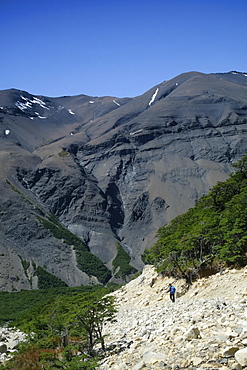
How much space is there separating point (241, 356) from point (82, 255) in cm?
16490

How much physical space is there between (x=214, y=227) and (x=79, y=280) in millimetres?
132385

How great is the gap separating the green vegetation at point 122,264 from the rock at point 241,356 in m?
149

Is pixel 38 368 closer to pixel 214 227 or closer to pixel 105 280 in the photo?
pixel 214 227

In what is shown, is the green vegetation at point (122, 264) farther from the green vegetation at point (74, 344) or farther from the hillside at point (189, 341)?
the hillside at point (189, 341)

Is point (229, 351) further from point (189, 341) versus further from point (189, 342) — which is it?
point (189, 341)

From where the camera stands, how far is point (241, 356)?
408 inches

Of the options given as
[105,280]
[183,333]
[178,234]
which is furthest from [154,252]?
[105,280]

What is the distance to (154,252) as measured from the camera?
43.0m

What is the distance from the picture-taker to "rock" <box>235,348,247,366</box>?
10.3 m

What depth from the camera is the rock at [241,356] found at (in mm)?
10266

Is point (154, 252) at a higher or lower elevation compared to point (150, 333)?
lower

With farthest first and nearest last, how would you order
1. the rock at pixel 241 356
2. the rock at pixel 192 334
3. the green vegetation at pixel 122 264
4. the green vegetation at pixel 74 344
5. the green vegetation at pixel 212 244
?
the green vegetation at pixel 122 264 < the green vegetation at pixel 212 244 < the green vegetation at pixel 74 344 < the rock at pixel 192 334 < the rock at pixel 241 356

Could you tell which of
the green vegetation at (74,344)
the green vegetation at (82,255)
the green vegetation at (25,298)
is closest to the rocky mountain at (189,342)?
the green vegetation at (74,344)

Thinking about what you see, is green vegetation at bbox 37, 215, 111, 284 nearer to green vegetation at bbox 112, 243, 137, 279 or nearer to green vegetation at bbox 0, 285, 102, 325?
green vegetation at bbox 112, 243, 137, 279
